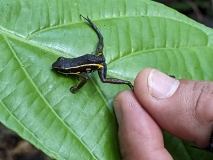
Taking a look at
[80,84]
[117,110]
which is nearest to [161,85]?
[117,110]

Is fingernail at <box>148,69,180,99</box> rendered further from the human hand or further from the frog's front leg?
the frog's front leg

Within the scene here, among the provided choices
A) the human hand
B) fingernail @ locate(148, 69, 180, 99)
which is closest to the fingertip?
the human hand

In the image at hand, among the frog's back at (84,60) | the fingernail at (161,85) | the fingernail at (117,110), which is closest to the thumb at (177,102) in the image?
the fingernail at (161,85)

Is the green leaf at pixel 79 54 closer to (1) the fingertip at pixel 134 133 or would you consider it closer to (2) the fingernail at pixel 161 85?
(1) the fingertip at pixel 134 133

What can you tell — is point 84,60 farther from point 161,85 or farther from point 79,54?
A: point 161,85

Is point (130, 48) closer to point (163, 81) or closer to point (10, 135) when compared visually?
point (163, 81)

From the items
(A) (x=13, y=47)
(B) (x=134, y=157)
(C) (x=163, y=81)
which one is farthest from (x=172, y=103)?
(A) (x=13, y=47)

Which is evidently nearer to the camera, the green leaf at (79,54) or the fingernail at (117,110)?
the green leaf at (79,54)
